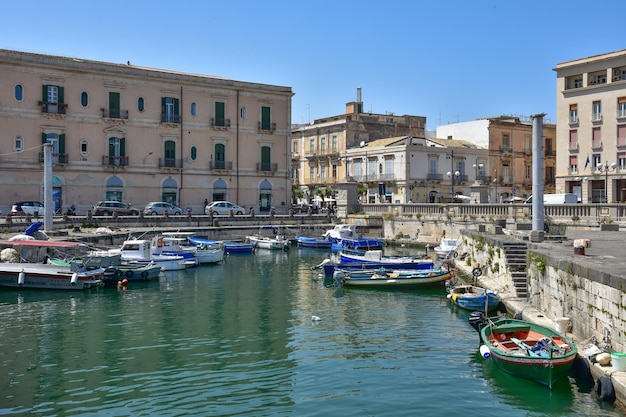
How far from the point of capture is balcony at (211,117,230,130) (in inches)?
2041

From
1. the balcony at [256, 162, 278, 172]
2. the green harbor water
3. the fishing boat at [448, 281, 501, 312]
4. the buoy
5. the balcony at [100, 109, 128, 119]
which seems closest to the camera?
the green harbor water

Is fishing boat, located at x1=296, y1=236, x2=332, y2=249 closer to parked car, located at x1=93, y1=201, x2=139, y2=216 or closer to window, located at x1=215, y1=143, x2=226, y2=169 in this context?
window, located at x1=215, y1=143, x2=226, y2=169

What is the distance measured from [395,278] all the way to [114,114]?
96.5ft

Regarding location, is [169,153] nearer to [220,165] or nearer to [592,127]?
[220,165]

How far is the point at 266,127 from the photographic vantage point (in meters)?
54.3

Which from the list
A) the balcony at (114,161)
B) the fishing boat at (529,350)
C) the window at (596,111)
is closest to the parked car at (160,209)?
the balcony at (114,161)

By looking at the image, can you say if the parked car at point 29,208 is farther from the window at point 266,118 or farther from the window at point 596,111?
the window at point 596,111

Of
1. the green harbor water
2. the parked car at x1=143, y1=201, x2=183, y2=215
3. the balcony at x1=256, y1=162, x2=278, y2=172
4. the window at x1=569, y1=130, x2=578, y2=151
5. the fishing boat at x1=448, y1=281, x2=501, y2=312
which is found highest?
the window at x1=569, y1=130, x2=578, y2=151

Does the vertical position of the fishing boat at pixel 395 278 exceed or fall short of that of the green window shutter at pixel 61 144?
it falls short

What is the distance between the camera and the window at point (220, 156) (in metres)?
52.0

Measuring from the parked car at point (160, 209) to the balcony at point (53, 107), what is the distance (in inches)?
364

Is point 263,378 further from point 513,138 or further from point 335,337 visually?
point 513,138

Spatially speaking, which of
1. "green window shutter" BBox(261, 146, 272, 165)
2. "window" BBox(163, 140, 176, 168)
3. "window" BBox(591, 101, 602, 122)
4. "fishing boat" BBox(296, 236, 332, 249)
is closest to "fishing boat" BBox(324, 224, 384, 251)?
"fishing boat" BBox(296, 236, 332, 249)

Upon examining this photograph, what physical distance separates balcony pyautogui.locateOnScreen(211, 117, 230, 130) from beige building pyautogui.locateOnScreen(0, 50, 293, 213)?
0.08 metres
